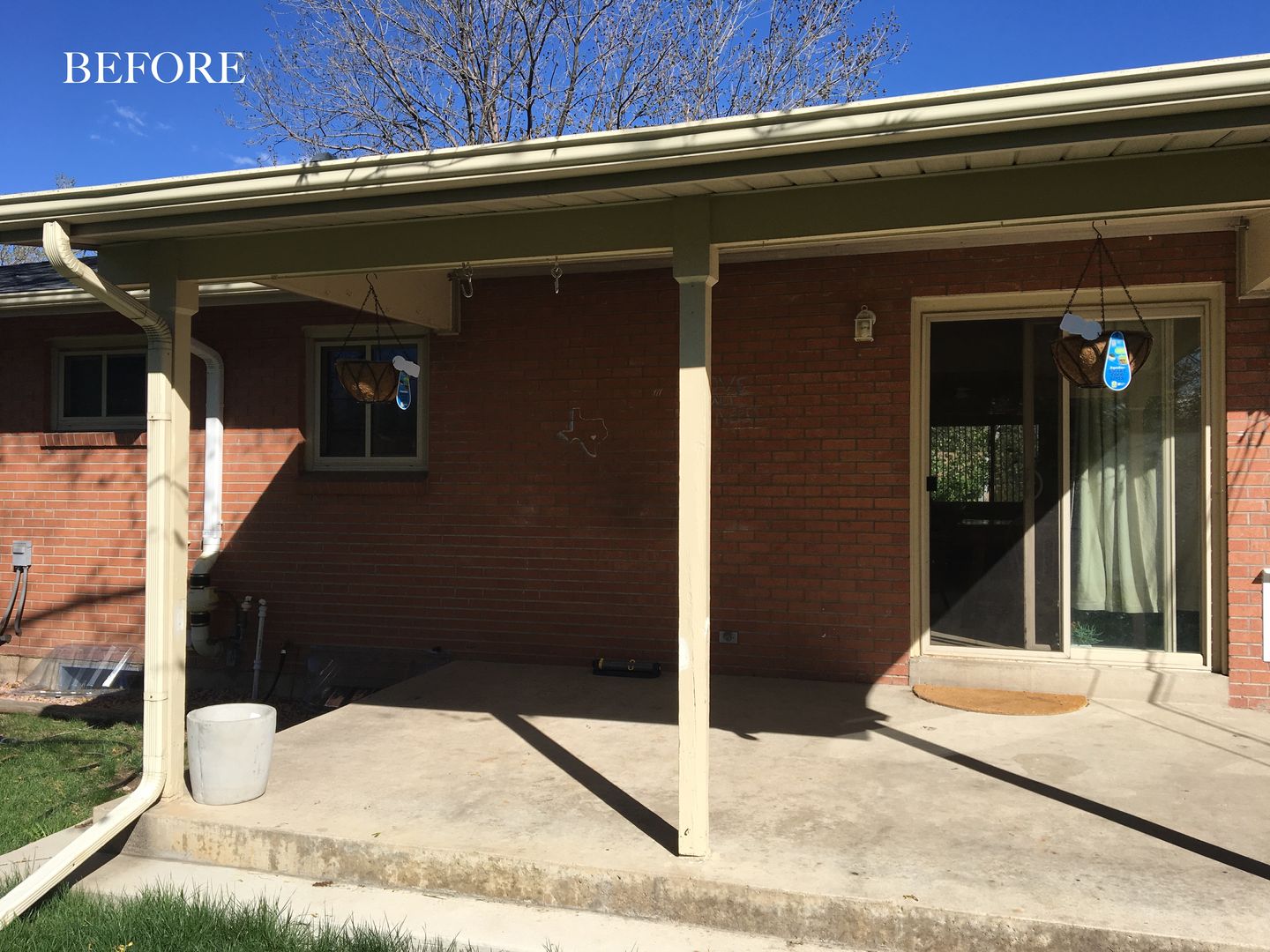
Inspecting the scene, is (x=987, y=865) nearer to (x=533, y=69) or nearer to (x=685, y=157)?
(x=685, y=157)

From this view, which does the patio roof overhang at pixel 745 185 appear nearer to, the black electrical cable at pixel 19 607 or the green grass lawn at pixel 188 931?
the green grass lawn at pixel 188 931

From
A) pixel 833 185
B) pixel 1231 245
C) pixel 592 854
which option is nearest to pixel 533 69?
pixel 1231 245

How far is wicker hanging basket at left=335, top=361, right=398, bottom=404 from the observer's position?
6328mm

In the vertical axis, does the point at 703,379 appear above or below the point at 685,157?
Result: below

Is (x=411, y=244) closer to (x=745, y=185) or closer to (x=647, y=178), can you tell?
(x=647, y=178)

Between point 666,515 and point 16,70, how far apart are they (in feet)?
33.7

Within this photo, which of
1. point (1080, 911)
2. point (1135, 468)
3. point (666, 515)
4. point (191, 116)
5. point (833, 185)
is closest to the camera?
point (1080, 911)

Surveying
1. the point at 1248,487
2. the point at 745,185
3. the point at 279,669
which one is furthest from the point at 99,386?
the point at 1248,487

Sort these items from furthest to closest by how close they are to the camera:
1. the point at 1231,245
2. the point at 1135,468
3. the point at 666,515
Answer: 1. the point at 666,515
2. the point at 1135,468
3. the point at 1231,245

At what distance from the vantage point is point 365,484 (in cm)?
718

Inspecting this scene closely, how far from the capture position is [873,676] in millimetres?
6148

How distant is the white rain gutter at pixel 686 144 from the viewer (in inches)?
111

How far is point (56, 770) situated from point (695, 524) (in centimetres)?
416

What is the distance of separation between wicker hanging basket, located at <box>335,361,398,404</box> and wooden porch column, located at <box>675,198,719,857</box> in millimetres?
3243
